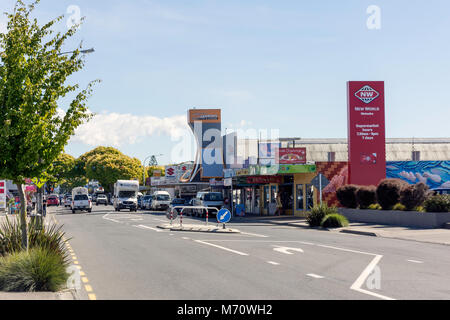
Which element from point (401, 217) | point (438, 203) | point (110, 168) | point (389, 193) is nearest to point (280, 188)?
point (389, 193)

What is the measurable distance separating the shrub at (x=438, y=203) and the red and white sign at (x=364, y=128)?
11.6m

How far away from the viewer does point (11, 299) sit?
30.2 ft

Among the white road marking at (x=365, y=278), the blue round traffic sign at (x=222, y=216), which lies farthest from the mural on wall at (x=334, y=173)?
the white road marking at (x=365, y=278)

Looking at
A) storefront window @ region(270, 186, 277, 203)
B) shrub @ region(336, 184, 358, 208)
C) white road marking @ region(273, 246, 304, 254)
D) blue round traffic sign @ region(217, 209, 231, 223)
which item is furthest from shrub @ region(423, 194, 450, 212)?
storefront window @ region(270, 186, 277, 203)

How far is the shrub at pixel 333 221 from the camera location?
28.8m

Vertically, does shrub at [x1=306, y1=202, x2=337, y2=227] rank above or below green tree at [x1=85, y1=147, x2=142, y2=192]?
below

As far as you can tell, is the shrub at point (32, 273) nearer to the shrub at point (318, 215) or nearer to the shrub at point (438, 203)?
the shrub at point (318, 215)

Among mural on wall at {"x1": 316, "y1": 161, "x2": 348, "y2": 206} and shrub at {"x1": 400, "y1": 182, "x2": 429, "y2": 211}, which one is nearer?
shrub at {"x1": 400, "y1": 182, "x2": 429, "y2": 211}

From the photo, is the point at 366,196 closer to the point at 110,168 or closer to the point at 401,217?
the point at 401,217

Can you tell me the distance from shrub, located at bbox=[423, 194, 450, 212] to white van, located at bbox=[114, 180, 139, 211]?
36101 mm

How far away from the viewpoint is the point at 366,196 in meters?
33.5

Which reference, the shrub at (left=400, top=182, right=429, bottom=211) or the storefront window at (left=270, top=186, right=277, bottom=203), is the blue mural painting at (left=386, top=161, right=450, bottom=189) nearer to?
the storefront window at (left=270, top=186, right=277, bottom=203)

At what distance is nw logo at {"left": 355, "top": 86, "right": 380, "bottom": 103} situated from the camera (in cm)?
3891

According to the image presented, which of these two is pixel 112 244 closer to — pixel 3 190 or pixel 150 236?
pixel 150 236
